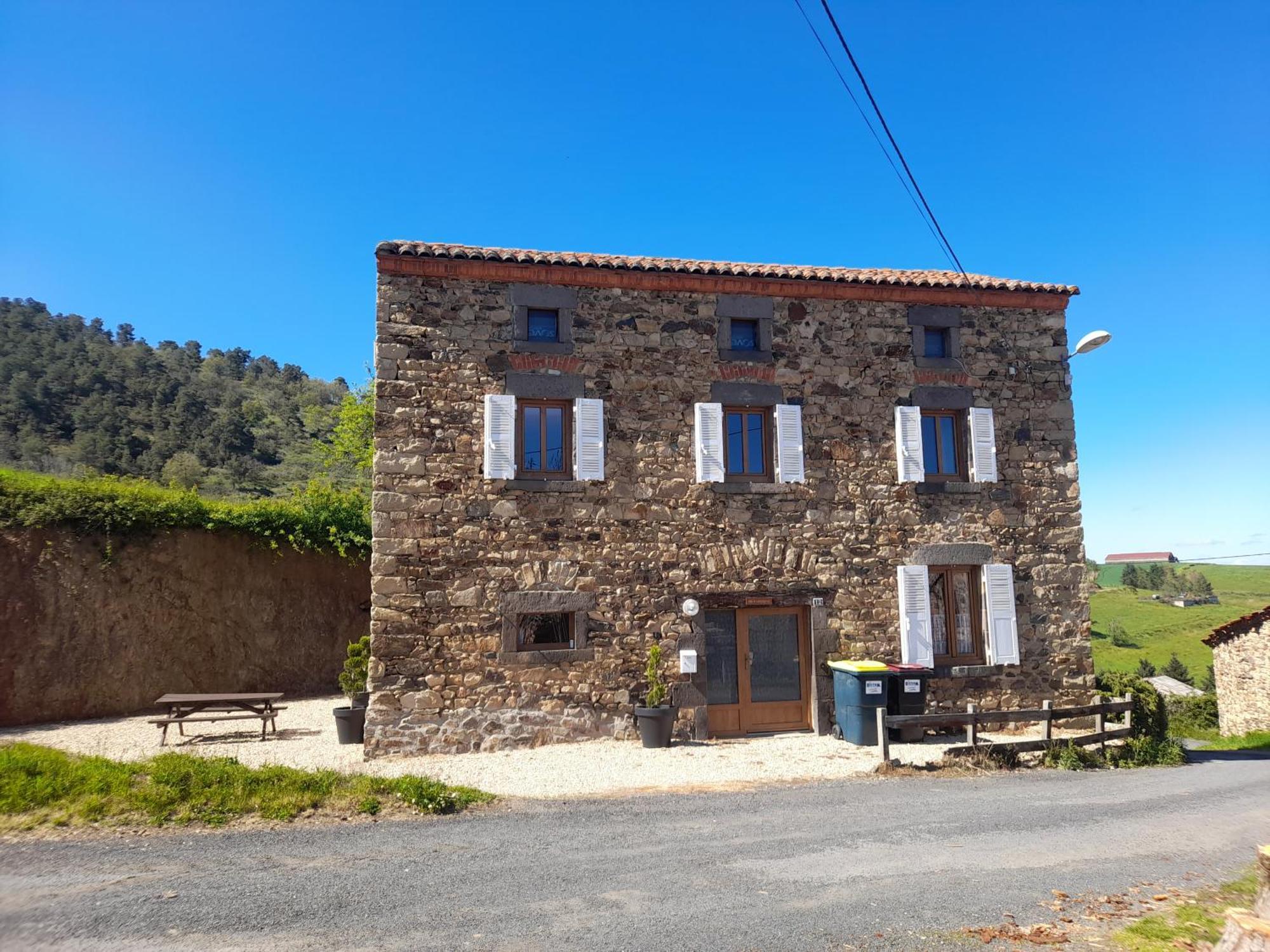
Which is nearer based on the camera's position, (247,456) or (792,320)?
(792,320)

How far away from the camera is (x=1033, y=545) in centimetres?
1115

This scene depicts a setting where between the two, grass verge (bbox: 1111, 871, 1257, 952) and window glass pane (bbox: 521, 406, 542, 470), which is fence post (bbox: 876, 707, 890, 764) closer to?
grass verge (bbox: 1111, 871, 1257, 952)

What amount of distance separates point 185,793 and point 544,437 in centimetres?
549

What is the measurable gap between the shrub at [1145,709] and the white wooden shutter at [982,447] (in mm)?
3163

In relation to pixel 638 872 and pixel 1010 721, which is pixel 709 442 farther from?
pixel 638 872

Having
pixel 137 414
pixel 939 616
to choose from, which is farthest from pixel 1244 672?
pixel 137 414

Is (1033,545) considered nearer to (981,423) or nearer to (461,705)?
(981,423)

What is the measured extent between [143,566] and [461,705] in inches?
259

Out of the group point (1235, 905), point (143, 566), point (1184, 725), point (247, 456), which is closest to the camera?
point (1235, 905)

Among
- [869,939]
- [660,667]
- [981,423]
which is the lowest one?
[869,939]

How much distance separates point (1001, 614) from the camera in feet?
35.4

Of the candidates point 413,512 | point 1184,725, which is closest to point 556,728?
point 413,512

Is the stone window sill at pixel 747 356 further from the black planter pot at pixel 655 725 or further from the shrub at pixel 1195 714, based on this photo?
the shrub at pixel 1195 714

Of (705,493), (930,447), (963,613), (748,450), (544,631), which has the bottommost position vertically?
(544,631)
